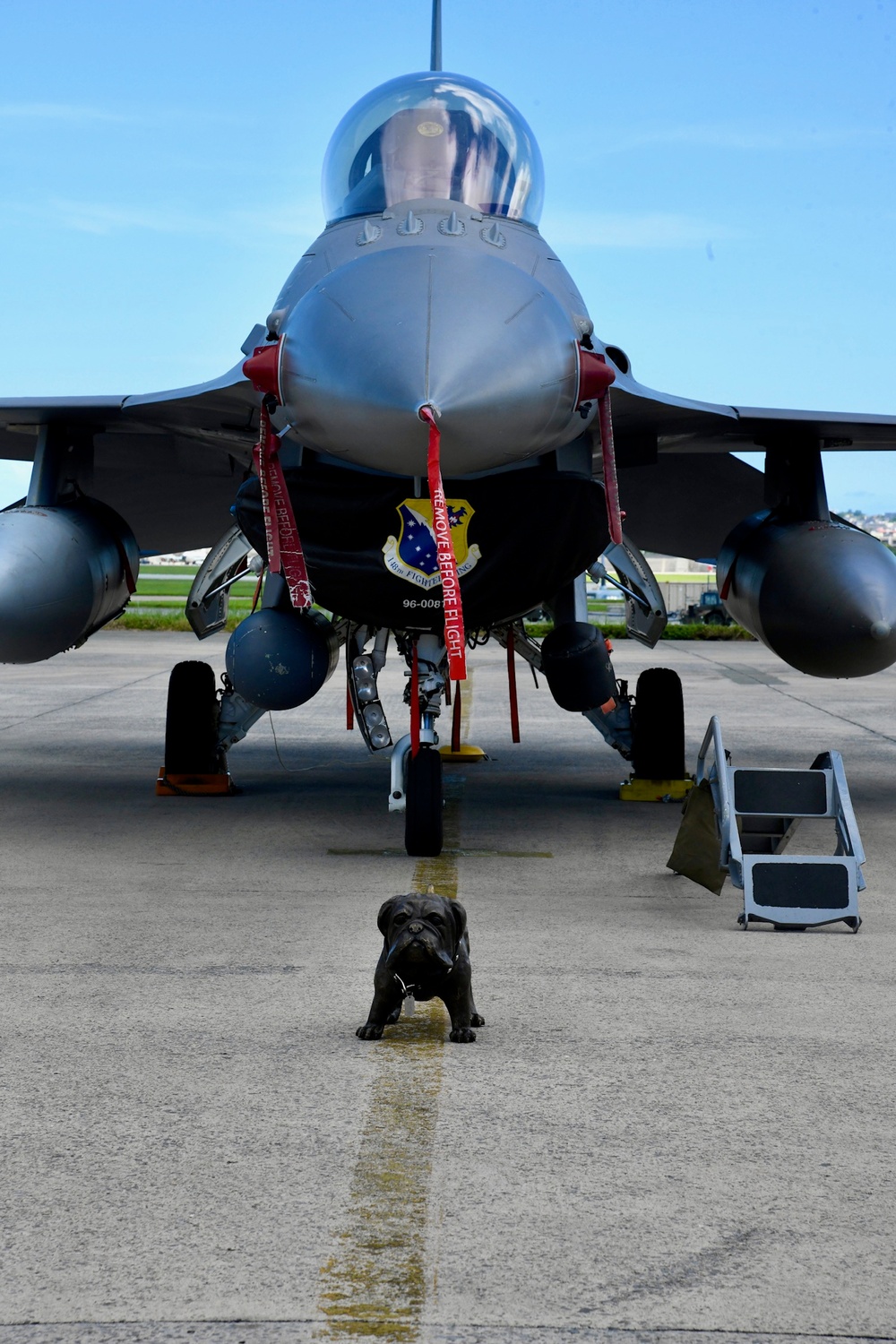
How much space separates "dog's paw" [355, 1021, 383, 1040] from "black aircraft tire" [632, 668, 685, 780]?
5899 mm

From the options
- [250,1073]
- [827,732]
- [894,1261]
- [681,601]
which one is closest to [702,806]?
[250,1073]

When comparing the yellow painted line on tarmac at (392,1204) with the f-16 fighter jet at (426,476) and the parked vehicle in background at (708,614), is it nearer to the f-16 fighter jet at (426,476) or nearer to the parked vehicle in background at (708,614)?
the f-16 fighter jet at (426,476)

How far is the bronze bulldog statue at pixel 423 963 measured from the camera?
3.87 m

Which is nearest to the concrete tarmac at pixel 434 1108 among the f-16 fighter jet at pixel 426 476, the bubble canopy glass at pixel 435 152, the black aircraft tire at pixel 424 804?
the black aircraft tire at pixel 424 804

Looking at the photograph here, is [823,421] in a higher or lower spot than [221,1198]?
higher

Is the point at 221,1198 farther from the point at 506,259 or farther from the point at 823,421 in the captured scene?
the point at 823,421

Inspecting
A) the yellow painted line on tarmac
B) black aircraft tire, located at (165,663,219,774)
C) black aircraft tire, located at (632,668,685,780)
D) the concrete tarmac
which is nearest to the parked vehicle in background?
black aircraft tire, located at (632,668,685,780)

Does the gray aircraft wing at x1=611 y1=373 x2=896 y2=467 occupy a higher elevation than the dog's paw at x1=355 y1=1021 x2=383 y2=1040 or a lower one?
higher

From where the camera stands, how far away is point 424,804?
6992 millimetres

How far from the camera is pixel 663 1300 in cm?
247

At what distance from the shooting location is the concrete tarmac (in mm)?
2486

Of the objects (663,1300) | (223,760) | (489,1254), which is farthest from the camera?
(223,760)

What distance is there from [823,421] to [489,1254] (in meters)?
7.03

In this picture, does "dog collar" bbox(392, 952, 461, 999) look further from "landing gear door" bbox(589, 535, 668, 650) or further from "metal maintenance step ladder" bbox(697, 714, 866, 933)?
"landing gear door" bbox(589, 535, 668, 650)
